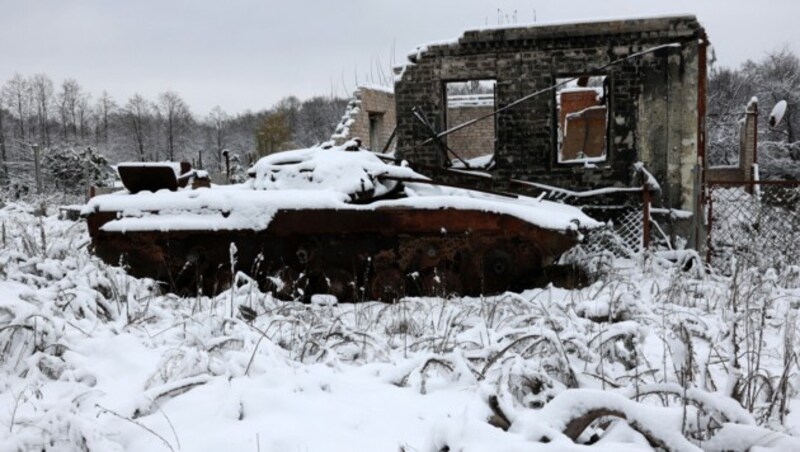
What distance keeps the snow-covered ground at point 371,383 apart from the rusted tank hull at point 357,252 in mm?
1803

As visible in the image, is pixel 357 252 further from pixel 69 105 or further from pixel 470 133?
pixel 69 105

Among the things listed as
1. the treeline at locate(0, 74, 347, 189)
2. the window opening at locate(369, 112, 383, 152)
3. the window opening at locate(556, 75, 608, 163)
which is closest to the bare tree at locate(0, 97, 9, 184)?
the treeline at locate(0, 74, 347, 189)

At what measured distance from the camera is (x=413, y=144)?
38.7 ft

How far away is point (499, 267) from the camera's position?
6414 millimetres

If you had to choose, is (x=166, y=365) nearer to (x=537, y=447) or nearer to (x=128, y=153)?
(x=537, y=447)

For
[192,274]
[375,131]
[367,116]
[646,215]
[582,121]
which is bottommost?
[192,274]

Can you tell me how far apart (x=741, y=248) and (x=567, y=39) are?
4.27 metres

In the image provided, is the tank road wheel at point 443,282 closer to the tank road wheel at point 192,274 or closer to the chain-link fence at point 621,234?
the tank road wheel at point 192,274

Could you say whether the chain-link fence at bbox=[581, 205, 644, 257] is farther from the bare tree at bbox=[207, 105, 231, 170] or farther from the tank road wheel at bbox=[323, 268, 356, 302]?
the bare tree at bbox=[207, 105, 231, 170]

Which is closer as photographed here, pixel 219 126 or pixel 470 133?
pixel 470 133

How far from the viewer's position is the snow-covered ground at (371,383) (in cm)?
207

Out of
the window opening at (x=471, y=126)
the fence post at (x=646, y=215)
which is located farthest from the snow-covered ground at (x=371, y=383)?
the window opening at (x=471, y=126)

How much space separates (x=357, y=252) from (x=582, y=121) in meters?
10.8

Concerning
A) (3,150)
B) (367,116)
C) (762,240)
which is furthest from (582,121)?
(3,150)
